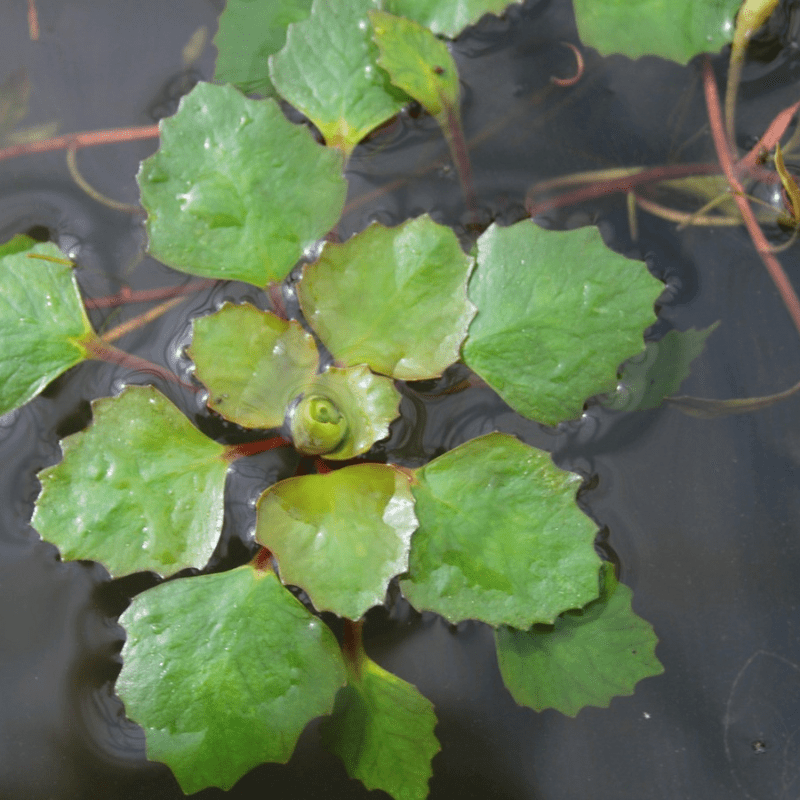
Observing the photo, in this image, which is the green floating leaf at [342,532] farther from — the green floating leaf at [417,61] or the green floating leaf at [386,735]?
the green floating leaf at [417,61]

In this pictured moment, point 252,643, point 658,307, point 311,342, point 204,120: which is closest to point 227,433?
point 311,342

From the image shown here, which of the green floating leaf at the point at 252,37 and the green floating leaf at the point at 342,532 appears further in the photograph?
the green floating leaf at the point at 252,37

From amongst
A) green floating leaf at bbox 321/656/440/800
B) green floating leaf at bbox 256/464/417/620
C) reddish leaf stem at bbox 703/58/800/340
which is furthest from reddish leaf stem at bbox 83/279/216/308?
reddish leaf stem at bbox 703/58/800/340

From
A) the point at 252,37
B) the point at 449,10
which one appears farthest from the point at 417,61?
the point at 252,37

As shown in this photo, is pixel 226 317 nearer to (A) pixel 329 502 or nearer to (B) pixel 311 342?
(B) pixel 311 342

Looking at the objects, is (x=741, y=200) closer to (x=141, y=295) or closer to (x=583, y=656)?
(x=583, y=656)

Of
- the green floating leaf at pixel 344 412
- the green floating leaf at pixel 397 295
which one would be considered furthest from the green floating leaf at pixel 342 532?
the green floating leaf at pixel 397 295
